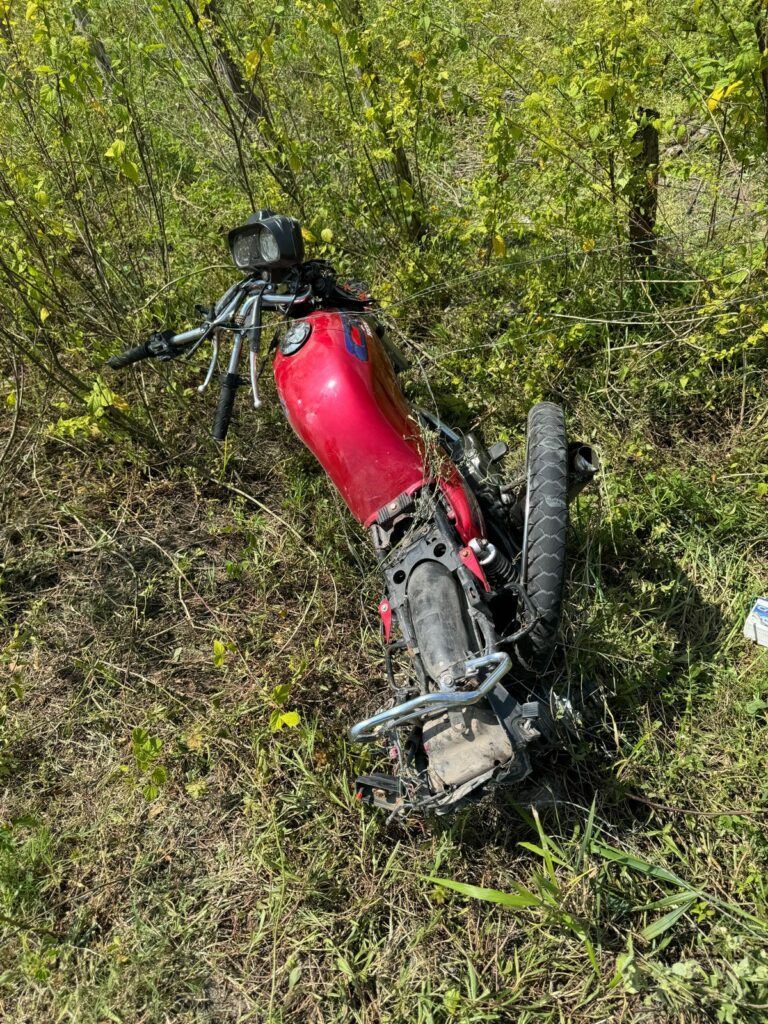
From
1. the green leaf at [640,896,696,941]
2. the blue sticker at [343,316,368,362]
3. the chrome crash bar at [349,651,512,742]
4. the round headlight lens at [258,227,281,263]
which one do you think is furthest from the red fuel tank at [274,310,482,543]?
the green leaf at [640,896,696,941]

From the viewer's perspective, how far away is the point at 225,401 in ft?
8.19

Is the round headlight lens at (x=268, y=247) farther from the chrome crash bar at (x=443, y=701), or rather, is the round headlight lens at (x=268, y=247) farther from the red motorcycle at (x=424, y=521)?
the chrome crash bar at (x=443, y=701)

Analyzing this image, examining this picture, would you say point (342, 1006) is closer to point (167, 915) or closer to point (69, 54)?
point (167, 915)

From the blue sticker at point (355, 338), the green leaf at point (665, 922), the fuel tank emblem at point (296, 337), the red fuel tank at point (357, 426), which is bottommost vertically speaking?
the green leaf at point (665, 922)

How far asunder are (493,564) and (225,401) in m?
1.05

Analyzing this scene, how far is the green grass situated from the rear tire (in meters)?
0.42

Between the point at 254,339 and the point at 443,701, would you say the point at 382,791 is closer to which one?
the point at 443,701

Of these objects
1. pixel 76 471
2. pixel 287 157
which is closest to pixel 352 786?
pixel 76 471

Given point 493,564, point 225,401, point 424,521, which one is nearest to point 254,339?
point 225,401

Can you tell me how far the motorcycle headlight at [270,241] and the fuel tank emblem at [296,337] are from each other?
0.22 metres

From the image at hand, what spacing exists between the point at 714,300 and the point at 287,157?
206cm

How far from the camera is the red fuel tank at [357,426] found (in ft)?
8.35

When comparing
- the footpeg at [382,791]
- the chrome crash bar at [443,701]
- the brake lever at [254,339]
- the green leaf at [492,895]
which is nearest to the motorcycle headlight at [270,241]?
the brake lever at [254,339]

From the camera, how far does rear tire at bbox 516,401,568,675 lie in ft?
7.50
